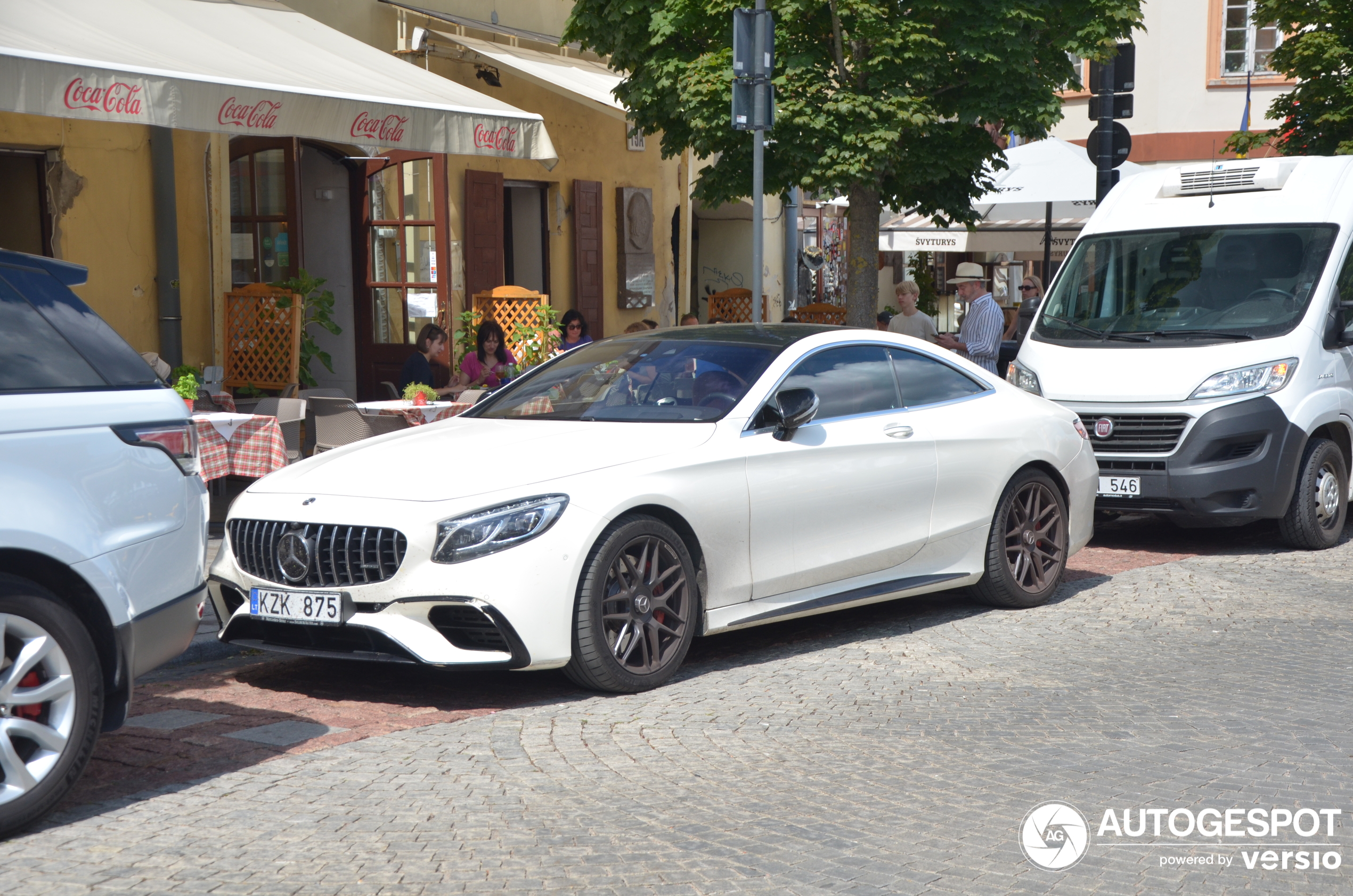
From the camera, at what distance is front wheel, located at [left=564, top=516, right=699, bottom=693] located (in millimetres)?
5898

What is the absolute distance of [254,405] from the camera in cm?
1183

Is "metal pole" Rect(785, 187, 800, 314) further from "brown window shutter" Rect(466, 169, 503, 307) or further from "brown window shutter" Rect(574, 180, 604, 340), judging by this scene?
"brown window shutter" Rect(466, 169, 503, 307)

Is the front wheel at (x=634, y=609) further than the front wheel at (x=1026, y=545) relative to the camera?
No

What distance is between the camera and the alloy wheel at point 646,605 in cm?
602

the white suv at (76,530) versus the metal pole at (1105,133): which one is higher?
the metal pole at (1105,133)

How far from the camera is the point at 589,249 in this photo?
1884cm

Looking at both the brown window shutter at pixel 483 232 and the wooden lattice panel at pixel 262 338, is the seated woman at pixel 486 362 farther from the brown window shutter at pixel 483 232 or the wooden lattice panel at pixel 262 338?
the brown window shutter at pixel 483 232

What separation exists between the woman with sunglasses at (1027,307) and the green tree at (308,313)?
5932mm

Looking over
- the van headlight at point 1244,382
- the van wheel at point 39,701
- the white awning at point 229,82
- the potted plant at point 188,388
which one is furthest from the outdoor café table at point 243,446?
the van headlight at point 1244,382

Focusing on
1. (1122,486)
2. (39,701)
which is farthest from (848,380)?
(39,701)

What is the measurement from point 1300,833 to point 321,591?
139 inches

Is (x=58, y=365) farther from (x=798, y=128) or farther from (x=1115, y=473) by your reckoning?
(x=798, y=128)

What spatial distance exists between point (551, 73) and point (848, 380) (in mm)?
9555

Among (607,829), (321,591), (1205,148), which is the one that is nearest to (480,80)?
(321,591)
